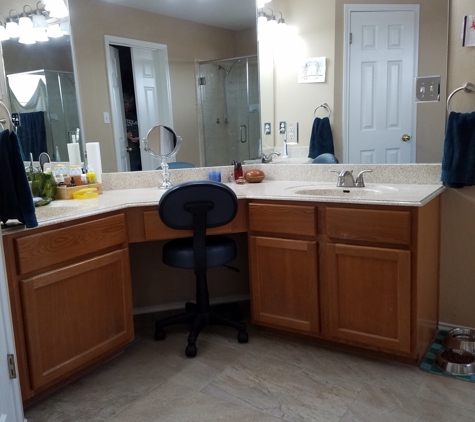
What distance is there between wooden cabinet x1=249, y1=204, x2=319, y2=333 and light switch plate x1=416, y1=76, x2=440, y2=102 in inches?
33.6

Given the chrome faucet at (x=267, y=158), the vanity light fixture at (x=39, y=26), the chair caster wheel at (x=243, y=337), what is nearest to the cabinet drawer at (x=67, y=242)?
the chair caster wheel at (x=243, y=337)

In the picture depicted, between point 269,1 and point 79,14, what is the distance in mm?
1102

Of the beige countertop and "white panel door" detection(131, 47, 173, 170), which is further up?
"white panel door" detection(131, 47, 173, 170)

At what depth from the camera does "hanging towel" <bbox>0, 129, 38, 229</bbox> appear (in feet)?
5.59

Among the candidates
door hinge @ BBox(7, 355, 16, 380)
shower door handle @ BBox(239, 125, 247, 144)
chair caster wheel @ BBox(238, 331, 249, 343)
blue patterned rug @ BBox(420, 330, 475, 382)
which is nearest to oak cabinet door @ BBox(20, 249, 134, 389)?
door hinge @ BBox(7, 355, 16, 380)

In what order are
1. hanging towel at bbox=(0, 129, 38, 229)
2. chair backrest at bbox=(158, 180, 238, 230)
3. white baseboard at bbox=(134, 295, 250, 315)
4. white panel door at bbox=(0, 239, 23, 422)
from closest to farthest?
white panel door at bbox=(0, 239, 23, 422) < hanging towel at bbox=(0, 129, 38, 229) < chair backrest at bbox=(158, 180, 238, 230) < white baseboard at bbox=(134, 295, 250, 315)

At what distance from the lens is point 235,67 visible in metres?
2.80

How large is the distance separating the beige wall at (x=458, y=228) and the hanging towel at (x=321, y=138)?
65 centimetres

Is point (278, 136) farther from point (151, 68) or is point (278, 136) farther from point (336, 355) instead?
point (336, 355)

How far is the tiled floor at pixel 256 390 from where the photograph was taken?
6.03ft

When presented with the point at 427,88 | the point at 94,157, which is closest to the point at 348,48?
the point at 427,88

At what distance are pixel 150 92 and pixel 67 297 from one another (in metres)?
1.36

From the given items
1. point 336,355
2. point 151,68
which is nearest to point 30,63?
point 151,68

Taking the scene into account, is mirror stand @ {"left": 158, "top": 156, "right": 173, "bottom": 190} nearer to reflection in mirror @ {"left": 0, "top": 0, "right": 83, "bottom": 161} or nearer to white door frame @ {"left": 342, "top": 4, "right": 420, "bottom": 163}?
reflection in mirror @ {"left": 0, "top": 0, "right": 83, "bottom": 161}
